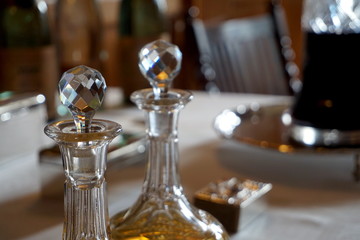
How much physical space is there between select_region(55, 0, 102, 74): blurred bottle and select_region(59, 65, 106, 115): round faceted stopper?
1.90 feet

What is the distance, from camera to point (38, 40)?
81cm

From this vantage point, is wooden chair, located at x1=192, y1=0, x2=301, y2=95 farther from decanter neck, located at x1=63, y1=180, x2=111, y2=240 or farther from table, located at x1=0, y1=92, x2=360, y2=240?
decanter neck, located at x1=63, y1=180, x2=111, y2=240

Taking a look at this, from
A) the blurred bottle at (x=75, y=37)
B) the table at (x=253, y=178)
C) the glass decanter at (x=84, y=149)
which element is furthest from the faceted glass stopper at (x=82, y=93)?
the blurred bottle at (x=75, y=37)

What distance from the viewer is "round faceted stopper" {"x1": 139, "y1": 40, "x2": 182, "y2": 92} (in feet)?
1.22

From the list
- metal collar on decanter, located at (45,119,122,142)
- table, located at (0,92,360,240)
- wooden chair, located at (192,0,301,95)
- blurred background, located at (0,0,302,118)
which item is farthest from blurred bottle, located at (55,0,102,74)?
metal collar on decanter, located at (45,119,122,142)

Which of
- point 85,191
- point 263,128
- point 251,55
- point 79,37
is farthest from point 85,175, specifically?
point 251,55

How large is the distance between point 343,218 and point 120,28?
0.52 meters

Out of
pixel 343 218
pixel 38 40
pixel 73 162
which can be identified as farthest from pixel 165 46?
pixel 38 40

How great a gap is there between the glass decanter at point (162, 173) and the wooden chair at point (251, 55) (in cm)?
92

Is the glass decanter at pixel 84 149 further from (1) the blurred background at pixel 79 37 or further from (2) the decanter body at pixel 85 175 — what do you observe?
(1) the blurred background at pixel 79 37

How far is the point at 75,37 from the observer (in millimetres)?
887

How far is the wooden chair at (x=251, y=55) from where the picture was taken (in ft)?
4.38

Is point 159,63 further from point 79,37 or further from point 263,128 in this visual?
point 79,37

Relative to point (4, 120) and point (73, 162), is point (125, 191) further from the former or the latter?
point (73, 162)
